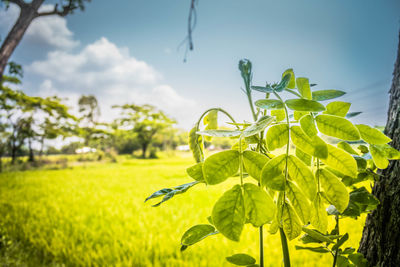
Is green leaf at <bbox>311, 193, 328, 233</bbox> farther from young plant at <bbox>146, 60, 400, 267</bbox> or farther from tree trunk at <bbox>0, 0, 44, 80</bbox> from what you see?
tree trunk at <bbox>0, 0, 44, 80</bbox>

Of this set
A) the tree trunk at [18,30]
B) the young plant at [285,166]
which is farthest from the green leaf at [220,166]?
the tree trunk at [18,30]

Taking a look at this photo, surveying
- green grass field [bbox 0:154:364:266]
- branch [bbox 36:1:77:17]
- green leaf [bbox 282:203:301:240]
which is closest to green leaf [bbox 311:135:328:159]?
green leaf [bbox 282:203:301:240]

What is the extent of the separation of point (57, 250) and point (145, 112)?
25.6 metres

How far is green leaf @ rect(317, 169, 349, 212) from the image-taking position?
27cm

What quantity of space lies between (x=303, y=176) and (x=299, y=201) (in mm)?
36

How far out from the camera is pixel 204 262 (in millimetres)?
1421

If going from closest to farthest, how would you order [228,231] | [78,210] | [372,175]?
[228,231]
[372,175]
[78,210]

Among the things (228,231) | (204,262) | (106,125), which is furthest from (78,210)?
(106,125)

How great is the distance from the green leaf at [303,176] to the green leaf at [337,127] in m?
0.06

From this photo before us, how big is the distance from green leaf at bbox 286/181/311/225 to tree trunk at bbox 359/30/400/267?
376 millimetres

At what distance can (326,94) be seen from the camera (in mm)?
304

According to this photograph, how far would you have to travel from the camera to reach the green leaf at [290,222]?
299 millimetres

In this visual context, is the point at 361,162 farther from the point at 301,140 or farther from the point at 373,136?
the point at 301,140

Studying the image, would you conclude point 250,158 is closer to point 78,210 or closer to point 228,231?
point 228,231
